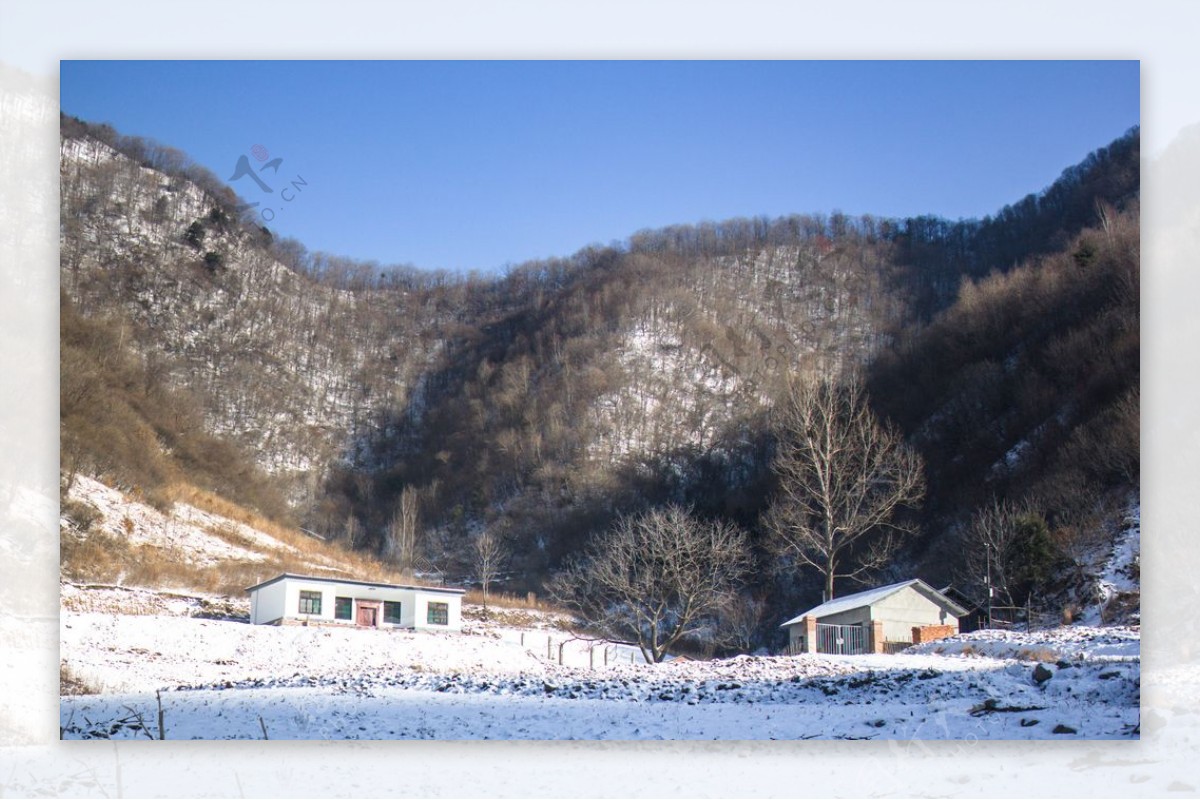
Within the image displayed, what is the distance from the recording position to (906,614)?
12672mm

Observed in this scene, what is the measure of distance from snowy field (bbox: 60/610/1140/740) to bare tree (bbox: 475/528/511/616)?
556cm

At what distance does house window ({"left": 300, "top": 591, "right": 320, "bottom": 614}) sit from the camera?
17031 mm

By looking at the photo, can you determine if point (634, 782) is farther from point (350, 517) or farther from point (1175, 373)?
point (350, 517)

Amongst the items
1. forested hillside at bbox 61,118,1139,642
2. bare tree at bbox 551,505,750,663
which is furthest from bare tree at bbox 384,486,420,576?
bare tree at bbox 551,505,750,663

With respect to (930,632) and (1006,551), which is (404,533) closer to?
(930,632)

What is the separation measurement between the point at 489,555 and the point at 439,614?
2047mm

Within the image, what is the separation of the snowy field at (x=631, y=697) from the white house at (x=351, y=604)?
5.96m

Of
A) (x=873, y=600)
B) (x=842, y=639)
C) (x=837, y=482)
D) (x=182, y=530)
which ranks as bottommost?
(x=842, y=639)

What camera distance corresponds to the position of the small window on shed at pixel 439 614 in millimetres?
18266

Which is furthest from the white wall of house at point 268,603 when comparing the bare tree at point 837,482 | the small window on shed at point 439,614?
the bare tree at point 837,482

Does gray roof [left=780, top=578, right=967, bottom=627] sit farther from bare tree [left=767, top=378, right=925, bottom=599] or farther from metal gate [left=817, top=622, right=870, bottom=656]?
bare tree [left=767, top=378, right=925, bottom=599]

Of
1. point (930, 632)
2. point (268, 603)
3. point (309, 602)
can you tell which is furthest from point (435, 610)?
point (930, 632)

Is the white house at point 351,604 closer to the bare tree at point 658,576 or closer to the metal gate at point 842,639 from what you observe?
the bare tree at point 658,576

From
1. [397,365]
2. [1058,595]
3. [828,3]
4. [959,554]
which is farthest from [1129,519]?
[397,365]
